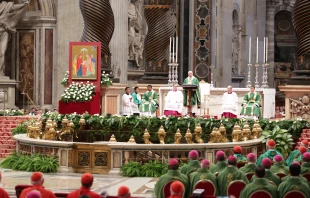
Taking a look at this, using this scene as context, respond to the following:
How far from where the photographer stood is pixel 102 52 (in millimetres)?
22188

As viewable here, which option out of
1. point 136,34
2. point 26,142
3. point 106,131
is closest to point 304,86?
point 106,131

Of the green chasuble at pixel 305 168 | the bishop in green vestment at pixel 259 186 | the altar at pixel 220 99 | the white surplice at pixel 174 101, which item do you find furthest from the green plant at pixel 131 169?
the altar at pixel 220 99

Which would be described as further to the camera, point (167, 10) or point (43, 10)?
point (43, 10)

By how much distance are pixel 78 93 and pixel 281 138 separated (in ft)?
16.7

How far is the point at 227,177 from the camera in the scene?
12016 millimetres

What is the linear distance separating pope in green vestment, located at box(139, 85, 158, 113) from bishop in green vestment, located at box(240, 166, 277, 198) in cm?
1373

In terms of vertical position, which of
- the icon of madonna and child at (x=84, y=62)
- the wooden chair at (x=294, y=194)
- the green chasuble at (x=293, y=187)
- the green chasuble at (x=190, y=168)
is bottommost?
the wooden chair at (x=294, y=194)

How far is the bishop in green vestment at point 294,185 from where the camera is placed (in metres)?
11.0

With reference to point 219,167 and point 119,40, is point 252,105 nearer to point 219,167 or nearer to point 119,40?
point 119,40

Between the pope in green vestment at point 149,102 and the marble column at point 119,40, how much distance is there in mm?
3303

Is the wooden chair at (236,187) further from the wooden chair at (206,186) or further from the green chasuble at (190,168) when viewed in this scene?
the green chasuble at (190,168)

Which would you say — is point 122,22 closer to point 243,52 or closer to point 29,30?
point 29,30

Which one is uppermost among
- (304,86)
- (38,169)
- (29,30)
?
(29,30)

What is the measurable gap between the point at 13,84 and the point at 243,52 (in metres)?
15.7
